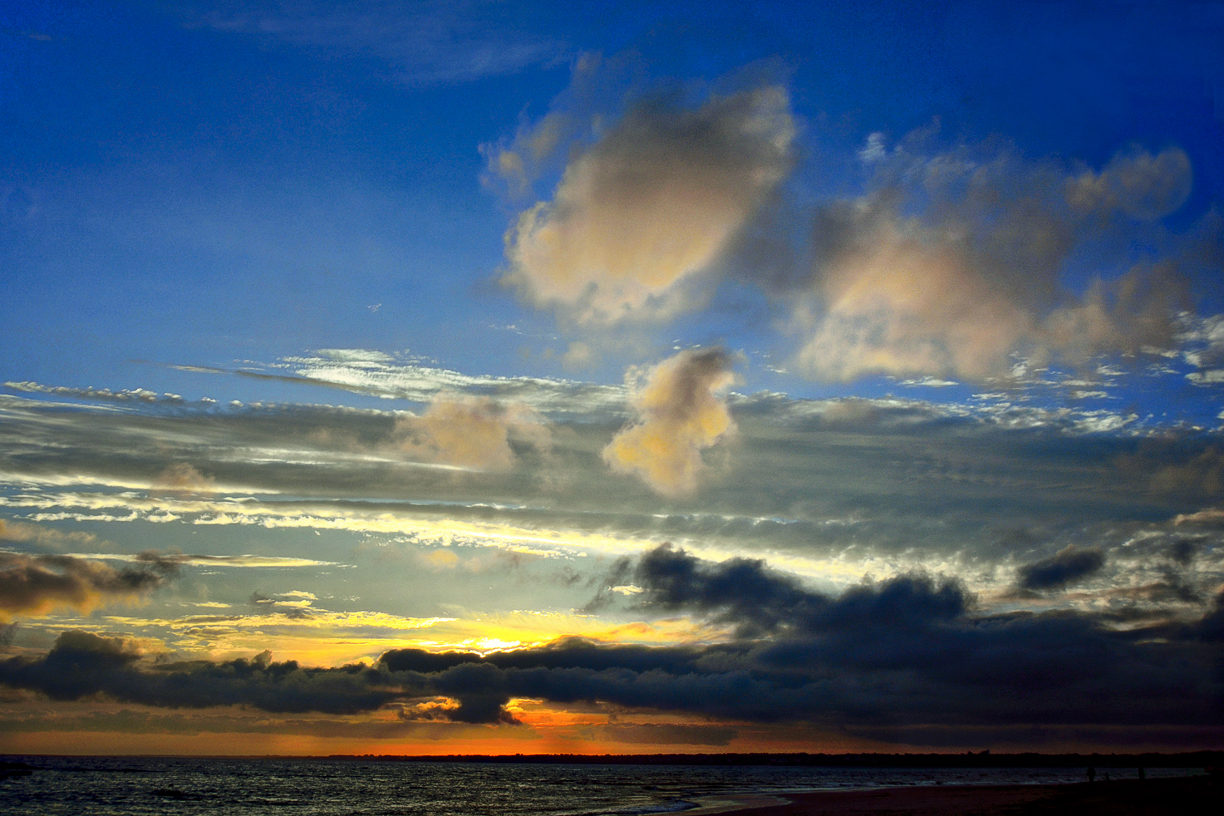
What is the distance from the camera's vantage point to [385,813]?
90.6 m

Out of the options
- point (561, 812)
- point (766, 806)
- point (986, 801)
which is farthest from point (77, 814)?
point (986, 801)

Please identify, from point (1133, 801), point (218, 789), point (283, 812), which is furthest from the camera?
point (218, 789)

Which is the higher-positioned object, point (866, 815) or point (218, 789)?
point (866, 815)

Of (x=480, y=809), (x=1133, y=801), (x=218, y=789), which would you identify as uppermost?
(x=1133, y=801)

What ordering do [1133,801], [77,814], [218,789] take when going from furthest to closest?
[218,789] → [77,814] → [1133,801]

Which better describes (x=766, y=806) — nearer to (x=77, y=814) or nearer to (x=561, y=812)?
(x=561, y=812)

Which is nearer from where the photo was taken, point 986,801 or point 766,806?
point 986,801

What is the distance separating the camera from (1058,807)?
74.2m

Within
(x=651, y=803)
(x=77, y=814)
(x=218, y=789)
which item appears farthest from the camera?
(x=218, y=789)

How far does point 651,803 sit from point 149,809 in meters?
66.1

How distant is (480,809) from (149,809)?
42.4 meters

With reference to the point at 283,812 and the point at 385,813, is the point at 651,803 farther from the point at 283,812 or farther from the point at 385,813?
the point at 283,812

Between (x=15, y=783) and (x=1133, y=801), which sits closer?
(x=1133, y=801)

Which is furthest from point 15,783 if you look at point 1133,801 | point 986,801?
point 1133,801
